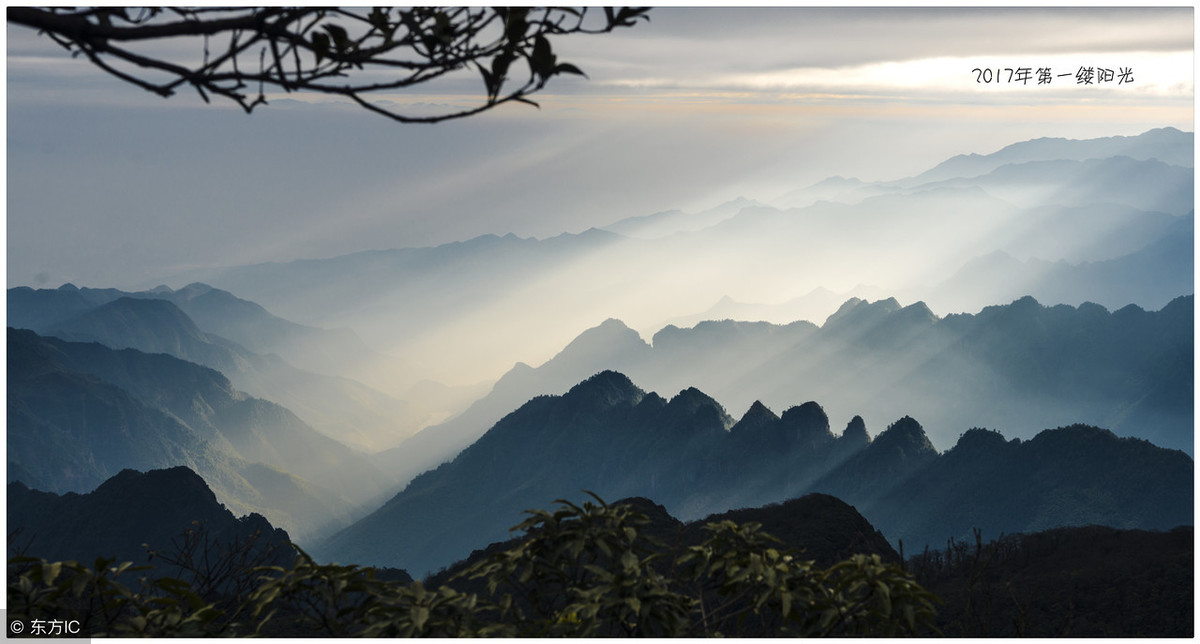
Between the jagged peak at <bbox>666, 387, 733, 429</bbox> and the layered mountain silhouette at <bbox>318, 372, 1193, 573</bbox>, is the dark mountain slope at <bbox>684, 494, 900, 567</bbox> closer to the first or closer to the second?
the layered mountain silhouette at <bbox>318, 372, 1193, 573</bbox>

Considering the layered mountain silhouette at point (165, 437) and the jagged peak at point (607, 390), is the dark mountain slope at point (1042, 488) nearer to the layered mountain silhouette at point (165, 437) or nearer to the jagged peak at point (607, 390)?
the jagged peak at point (607, 390)

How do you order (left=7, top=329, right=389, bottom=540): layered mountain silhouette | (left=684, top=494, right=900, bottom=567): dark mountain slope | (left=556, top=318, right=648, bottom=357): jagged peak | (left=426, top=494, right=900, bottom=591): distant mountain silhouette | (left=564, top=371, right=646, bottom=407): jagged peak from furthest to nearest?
(left=556, top=318, right=648, bottom=357): jagged peak → (left=564, top=371, right=646, bottom=407): jagged peak → (left=7, top=329, right=389, bottom=540): layered mountain silhouette → (left=684, top=494, right=900, bottom=567): dark mountain slope → (left=426, top=494, right=900, bottom=591): distant mountain silhouette

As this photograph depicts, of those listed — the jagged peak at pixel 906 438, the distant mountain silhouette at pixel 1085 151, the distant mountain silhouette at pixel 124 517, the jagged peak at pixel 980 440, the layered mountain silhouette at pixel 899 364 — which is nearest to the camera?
the distant mountain silhouette at pixel 1085 151

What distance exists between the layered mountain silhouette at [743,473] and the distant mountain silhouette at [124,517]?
1192 centimetres

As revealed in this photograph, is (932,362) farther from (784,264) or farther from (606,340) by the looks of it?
(784,264)

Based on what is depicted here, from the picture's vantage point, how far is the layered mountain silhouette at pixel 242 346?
99938mm

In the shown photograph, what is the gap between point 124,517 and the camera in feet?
108

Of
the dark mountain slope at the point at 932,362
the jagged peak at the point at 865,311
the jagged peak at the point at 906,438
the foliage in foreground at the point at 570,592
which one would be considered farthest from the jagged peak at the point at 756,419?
the foliage in foreground at the point at 570,592

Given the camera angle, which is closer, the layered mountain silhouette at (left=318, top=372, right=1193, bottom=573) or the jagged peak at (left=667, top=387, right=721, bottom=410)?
the layered mountain silhouette at (left=318, top=372, right=1193, bottom=573)

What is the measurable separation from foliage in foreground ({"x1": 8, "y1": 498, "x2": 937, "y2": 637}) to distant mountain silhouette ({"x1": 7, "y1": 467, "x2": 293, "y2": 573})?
2913cm

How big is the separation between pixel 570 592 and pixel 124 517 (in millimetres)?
34700

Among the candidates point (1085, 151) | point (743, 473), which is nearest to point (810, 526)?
point (1085, 151)

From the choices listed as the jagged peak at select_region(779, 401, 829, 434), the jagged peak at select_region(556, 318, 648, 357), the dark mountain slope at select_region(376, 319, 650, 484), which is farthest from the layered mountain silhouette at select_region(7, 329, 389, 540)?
the jagged peak at select_region(779, 401, 829, 434)

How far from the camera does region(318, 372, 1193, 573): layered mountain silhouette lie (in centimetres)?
3716
